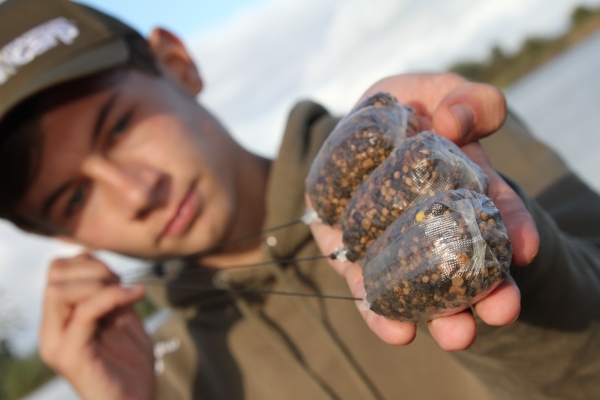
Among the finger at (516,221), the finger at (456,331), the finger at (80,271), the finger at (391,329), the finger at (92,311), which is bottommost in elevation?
the finger at (92,311)

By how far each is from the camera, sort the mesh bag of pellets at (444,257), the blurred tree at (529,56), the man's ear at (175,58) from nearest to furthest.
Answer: the mesh bag of pellets at (444,257) → the man's ear at (175,58) → the blurred tree at (529,56)

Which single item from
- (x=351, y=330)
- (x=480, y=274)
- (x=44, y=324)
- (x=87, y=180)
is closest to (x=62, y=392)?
(x=44, y=324)

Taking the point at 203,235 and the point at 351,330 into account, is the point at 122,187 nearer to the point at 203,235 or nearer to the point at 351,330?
the point at 203,235

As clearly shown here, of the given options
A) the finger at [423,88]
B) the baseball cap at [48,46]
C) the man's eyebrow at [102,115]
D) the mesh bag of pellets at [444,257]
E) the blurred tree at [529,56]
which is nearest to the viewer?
the mesh bag of pellets at [444,257]

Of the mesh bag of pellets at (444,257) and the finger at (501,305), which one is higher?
the mesh bag of pellets at (444,257)

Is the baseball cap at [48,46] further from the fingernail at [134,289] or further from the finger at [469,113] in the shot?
the finger at [469,113]

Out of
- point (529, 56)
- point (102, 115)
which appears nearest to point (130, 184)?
point (102, 115)

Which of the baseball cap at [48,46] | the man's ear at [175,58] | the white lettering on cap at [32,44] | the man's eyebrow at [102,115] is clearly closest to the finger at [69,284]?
the man's eyebrow at [102,115]

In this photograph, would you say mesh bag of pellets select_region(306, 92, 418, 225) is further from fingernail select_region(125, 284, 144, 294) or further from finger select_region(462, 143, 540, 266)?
fingernail select_region(125, 284, 144, 294)
